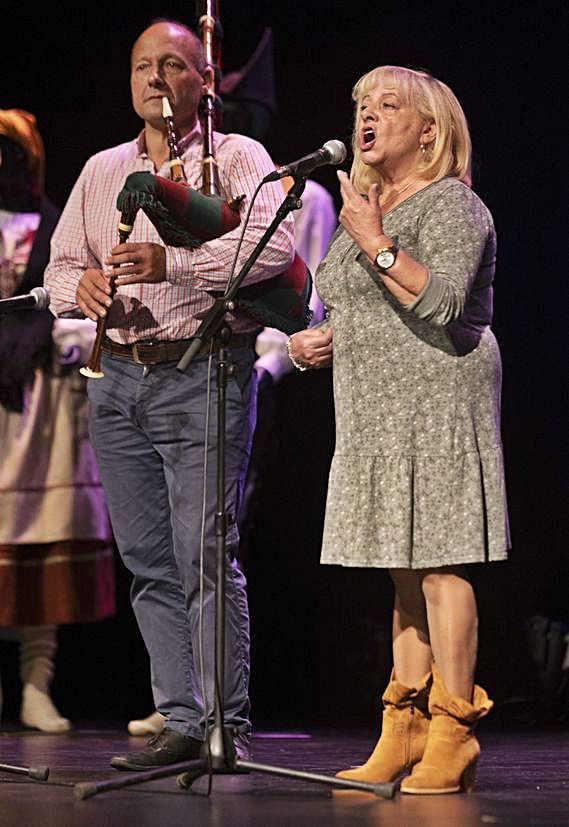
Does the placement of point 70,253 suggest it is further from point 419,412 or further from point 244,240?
point 419,412

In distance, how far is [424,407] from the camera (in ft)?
8.81

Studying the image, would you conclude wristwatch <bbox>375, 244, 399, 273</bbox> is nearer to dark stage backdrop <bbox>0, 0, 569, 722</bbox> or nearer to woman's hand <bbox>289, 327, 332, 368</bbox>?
woman's hand <bbox>289, 327, 332, 368</bbox>

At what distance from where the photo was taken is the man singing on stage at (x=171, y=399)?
315 centimetres

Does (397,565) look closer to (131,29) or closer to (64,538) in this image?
(64,538)

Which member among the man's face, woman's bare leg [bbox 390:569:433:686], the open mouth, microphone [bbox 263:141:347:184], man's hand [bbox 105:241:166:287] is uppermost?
the man's face

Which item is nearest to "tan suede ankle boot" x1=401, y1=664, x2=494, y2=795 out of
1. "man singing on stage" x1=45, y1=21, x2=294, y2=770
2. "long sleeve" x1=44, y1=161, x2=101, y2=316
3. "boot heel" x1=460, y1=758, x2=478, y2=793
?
"boot heel" x1=460, y1=758, x2=478, y2=793

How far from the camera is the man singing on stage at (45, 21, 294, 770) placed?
3.15 m

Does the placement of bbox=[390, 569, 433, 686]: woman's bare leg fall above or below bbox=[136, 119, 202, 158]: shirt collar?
below

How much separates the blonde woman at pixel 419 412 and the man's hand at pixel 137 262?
502 millimetres

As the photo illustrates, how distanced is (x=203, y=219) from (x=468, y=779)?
4.48 feet

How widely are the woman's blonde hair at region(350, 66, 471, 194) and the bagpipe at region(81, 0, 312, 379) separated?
48cm

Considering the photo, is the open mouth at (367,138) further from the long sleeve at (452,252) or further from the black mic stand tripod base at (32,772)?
the black mic stand tripod base at (32,772)

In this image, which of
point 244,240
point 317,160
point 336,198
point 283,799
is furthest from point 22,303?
point 336,198

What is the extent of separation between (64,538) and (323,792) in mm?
2066
